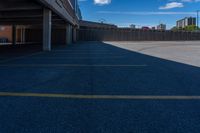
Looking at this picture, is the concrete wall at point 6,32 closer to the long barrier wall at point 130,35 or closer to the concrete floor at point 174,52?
the long barrier wall at point 130,35

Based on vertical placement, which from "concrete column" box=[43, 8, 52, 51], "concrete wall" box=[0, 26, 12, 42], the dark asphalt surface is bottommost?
the dark asphalt surface

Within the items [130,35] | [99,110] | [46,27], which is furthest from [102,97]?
[130,35]

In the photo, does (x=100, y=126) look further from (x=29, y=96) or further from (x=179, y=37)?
(x=179, y=37)

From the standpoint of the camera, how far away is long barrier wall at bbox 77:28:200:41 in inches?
2450

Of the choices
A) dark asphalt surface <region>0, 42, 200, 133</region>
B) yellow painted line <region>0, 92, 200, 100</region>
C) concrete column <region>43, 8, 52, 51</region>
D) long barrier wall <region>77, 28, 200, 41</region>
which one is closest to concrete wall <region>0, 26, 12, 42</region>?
long barrier wall <region>77, 28, 200, 41</region>

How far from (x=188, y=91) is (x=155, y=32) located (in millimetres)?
67595

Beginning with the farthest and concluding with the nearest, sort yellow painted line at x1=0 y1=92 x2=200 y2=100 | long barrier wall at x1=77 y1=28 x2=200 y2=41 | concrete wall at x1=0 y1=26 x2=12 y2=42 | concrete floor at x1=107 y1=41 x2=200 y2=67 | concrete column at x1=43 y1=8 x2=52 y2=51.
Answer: long barrier wall at x1=77 y1=28 x2=200 y2=41, concrete wall at x1=0 y1=26 x2=12 y2=42, concrete column at x1=43 y1=8 x2=52 y2=51, concrete floor at x1=107 y1=41 x2=200 y2=67, yellow painted line at x1=0 y1=92 x2=200 y2=100

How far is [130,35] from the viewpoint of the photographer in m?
69.6

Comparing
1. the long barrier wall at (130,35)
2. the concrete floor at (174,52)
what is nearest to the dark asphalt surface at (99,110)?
the concrete floor at (174,52)

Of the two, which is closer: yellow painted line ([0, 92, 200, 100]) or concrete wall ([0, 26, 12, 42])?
yellow painted line ([0, 92, 200, 100])

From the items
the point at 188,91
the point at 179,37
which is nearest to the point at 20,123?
the point at 188,91

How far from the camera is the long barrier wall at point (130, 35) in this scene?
62.2 m

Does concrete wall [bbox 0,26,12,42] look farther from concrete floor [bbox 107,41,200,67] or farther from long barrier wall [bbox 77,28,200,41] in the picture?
concrete floor [bbox 107,41,200,67]

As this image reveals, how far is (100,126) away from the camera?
4008 millimetres
